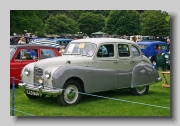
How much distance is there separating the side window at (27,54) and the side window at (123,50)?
3025mm

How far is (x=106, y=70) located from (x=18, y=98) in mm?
2647

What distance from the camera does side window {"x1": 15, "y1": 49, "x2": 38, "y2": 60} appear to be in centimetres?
984

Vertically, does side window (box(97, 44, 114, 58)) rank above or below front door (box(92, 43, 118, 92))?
above

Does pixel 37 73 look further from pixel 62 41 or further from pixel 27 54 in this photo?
pixel 62 41

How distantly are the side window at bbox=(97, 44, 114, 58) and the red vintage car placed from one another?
255cm

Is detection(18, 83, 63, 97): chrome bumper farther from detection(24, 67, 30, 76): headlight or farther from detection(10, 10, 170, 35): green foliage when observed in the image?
detection(10, 10, 170, 35): green foliage

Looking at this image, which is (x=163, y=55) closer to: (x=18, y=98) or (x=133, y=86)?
(x=133, y=86)

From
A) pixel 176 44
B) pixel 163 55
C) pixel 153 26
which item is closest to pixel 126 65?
pixel 176 44

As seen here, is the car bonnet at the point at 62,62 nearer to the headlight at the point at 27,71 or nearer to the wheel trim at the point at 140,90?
the headlight at the point at 27,71

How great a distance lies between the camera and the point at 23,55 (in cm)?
989

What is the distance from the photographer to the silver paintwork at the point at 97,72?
289 inches

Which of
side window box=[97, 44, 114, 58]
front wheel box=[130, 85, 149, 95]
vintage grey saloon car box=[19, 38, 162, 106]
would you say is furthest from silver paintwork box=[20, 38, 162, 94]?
front wheel box=[130, 85, 149, 95]

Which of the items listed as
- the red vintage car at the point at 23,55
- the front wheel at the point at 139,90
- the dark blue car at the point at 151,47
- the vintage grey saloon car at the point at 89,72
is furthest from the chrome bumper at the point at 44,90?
the dark blue car at the point at 151,47

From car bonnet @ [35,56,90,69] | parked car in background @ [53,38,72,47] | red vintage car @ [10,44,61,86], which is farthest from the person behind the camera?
parked car in background @ [53,38,72,47]
